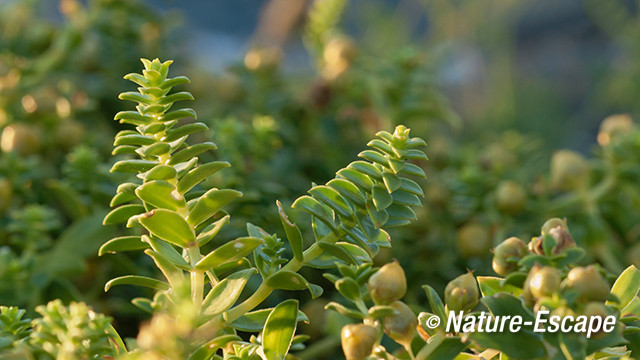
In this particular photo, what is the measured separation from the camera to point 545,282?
26 centimetres

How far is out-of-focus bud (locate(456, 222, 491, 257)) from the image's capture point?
619mm

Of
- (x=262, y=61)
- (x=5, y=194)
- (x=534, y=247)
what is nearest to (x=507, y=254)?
(x=534, y=247)

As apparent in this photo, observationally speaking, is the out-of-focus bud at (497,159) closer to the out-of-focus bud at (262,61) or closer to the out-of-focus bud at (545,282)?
the out-of-focus bud at (262,61)

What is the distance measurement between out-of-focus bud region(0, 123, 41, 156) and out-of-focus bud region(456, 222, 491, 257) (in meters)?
0.41

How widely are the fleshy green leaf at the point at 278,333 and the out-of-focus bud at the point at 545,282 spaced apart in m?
0.11

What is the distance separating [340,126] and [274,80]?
0.33 feet

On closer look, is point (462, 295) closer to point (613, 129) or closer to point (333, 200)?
point (333, 200)

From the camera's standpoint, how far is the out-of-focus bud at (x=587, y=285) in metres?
0.26

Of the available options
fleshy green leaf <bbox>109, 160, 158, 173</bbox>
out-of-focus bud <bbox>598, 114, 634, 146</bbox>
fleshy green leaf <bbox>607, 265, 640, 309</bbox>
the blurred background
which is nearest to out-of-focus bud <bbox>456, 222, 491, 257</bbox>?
the blurred background

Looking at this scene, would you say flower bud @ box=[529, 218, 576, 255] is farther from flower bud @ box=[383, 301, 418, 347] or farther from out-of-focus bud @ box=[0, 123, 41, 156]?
out-of-focus bud @ box=[0, 123, 41, 156]

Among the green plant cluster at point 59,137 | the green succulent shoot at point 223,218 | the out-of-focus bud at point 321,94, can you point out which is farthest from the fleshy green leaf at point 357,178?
the out-of-focus bud at point 321,94

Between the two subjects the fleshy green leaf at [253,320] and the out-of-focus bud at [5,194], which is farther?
the out-of-focus bud at [5,194]

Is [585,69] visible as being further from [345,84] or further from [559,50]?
[345,84]

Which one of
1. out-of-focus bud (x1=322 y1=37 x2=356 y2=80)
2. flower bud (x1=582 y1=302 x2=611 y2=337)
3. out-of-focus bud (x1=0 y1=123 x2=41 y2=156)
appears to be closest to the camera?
flower bud (x1=582 y1=302 x2=611 y2=337)
